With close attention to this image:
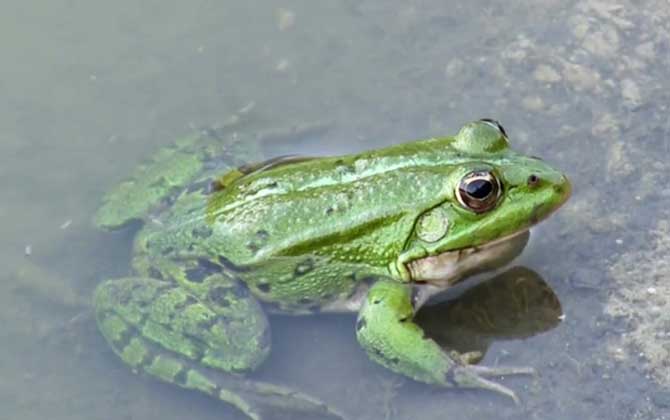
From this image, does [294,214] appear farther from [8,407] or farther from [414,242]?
[8,407]

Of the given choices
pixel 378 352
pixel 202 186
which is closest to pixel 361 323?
pixel 378 352

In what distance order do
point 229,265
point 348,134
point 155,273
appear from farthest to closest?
point 348,134 → point 155,273 → point 229,265

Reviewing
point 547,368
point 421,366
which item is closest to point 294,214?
point 421,366

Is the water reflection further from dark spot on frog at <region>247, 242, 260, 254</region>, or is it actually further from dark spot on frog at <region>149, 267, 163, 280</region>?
dark spot on frog at <region>149, 267, 163, 280</region>

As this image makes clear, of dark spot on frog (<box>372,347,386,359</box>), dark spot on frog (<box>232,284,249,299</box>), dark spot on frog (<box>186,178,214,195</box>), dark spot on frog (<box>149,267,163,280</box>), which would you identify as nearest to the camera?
dark spot on frog (<box>372,347,386,359</box>)

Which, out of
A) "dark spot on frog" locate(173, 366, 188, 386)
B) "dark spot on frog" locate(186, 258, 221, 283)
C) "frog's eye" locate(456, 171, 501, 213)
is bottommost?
"dark spot on frog" locate(173, 366, 188, 386)

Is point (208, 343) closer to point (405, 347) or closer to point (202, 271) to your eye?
point (202, 271)

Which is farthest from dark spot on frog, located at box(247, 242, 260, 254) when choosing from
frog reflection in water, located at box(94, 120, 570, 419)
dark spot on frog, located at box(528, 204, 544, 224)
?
dark spot on frog, located at box(528, 204, 544, 224)
